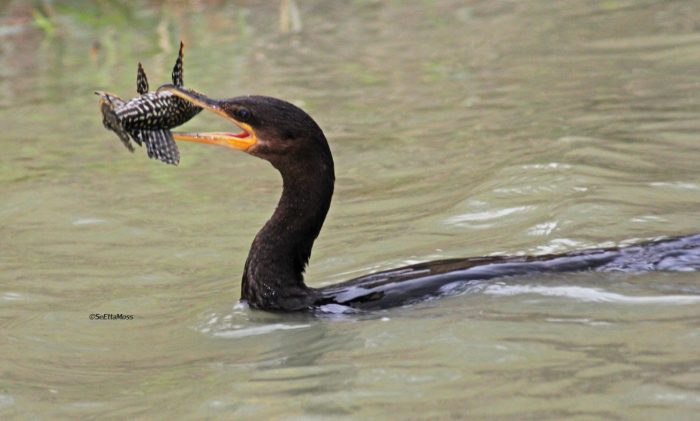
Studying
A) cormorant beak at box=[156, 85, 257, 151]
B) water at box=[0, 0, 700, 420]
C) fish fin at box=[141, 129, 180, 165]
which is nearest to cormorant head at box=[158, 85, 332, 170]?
cormorant beak at box=[156, 85, 257, 151]

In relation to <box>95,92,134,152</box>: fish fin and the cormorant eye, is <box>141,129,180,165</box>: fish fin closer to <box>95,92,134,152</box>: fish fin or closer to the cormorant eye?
<box>95,92,134,152</box>: fish fin

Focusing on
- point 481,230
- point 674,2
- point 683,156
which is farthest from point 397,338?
point 674,2

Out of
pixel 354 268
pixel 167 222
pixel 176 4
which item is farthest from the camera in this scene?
pixel 176 4

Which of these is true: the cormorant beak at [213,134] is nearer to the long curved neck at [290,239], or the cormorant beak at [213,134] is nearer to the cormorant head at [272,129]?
the cormorant head at [272,129]

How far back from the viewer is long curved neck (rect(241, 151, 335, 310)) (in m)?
6.23

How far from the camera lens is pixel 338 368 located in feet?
17.0

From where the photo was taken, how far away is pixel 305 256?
6387mm

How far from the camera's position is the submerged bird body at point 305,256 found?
6117mm

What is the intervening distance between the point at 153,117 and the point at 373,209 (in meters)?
2.65

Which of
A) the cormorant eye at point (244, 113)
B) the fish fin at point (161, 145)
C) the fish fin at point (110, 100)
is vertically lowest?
the fish fin at point (161, 145)

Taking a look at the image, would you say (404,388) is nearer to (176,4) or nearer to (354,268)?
(354,268)

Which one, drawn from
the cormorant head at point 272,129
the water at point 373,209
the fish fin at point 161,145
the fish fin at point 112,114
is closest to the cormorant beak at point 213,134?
the cormorant head at point 272,129

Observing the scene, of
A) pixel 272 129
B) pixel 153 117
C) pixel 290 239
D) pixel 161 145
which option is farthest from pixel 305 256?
pixel 153 117

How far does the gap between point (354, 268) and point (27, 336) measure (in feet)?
6.46
